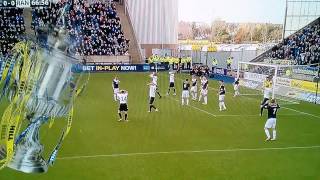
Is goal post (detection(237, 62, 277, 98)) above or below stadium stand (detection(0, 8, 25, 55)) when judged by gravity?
below

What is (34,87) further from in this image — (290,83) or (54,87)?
(290,83)

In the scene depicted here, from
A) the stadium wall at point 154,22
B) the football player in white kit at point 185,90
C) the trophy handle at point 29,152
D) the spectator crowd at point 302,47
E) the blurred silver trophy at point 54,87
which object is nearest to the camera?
the blurred silver trophy at point 54,87

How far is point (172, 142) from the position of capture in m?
19.6

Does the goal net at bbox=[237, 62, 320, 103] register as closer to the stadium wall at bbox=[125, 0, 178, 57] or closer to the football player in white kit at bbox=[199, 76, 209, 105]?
the football player in white kit at bbox=[199, 76, 209, 105]

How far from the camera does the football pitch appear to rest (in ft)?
50.5

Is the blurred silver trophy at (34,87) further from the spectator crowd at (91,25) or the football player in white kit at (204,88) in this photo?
the spectator crowd at (91,25)

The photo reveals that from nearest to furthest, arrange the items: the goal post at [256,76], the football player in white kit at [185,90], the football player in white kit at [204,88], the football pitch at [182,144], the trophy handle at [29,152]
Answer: the trophy handle at [29,152], the football pitch at [182,144], the football player in white kit at [185,90], the football player in white kit at [204,88], the goal post at [256,76]

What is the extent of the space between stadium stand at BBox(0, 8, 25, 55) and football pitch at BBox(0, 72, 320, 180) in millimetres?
23628

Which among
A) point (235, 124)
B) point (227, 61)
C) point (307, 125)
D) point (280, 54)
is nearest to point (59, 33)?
point (235, 124)

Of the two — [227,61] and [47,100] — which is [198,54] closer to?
[227,61]

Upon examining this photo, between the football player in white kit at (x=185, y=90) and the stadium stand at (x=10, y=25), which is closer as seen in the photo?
the football player in white kit at (x=185, y=90)

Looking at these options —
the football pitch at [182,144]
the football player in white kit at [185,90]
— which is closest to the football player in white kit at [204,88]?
the football pitch at [182,144]

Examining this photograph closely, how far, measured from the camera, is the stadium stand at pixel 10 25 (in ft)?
162

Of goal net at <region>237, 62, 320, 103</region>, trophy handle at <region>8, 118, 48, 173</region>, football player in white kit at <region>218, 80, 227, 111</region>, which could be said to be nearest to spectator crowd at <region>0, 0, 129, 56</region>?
goal net at <region>237, 62, 320, 103</region>
